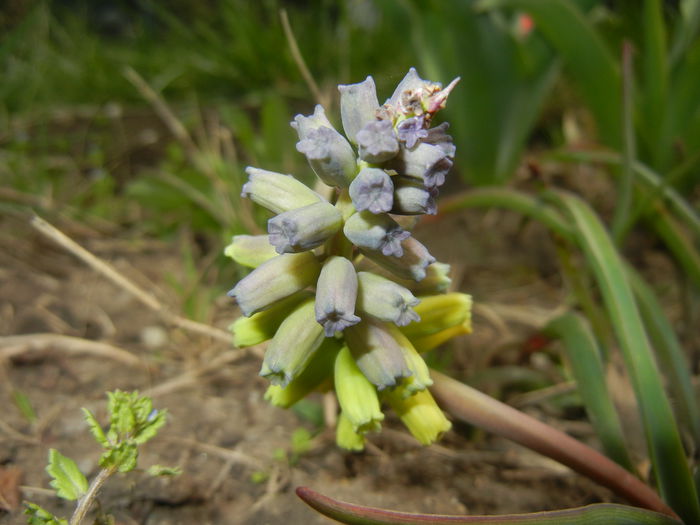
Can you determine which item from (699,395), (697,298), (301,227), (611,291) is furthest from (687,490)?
(697,298)

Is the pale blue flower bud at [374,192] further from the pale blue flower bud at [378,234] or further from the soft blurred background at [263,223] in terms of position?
the soft blurred background at [263,223]

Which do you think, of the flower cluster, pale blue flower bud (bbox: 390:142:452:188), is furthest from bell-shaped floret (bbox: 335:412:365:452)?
pale blue flower bud (bbox: 390:142:452:188)

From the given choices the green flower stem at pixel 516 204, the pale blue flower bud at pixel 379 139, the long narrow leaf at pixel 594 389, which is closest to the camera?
the pale blue flower bud at pixel 379 139

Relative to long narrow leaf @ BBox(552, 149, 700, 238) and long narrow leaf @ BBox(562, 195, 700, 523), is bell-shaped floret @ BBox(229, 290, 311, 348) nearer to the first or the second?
long narrow leaf @ BBox(562, 195, 700, 523)

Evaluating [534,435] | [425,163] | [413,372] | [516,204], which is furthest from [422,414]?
[516,204]

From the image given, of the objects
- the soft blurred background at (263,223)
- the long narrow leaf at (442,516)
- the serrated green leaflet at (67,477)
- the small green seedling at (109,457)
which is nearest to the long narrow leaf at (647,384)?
the long narrow leaf at (442,516)

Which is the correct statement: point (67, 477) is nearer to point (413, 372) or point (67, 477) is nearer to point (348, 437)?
point (348, 437)
